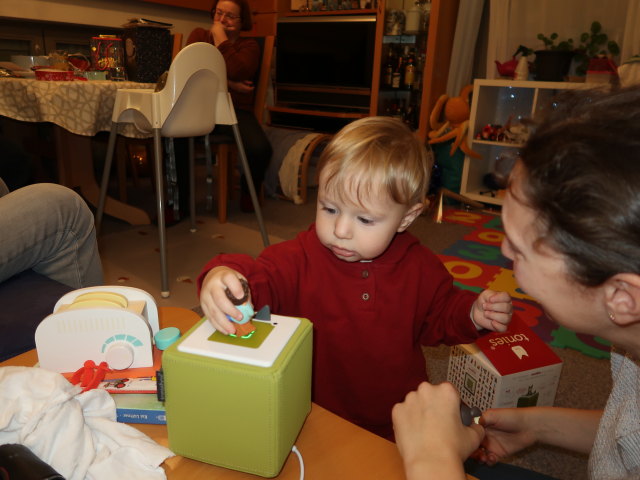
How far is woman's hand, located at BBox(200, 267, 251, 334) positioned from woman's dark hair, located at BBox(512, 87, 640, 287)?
34 cm

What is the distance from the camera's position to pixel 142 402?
2.02ft

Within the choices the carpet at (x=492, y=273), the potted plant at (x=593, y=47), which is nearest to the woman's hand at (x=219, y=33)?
the carpet at (x=492, y=273)

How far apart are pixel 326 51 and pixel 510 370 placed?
138 inches

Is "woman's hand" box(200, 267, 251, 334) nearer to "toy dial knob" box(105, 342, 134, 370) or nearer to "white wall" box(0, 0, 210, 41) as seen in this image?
"toy dial knob" box(105, 342, 134, 370)

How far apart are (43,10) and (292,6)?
2037 mm

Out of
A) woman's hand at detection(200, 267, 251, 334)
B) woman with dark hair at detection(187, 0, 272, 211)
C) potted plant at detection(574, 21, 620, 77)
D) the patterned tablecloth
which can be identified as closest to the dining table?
the patterned tablecloth

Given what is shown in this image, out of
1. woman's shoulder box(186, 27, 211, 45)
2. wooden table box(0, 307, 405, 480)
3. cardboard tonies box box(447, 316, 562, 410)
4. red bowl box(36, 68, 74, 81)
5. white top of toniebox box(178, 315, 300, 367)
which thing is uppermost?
woman's shoulder box(186, 27, 211, 45)

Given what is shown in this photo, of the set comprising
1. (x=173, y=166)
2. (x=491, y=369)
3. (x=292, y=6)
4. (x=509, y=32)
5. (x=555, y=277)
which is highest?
(x=292, y=6)

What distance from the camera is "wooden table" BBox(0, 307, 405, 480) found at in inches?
21.3

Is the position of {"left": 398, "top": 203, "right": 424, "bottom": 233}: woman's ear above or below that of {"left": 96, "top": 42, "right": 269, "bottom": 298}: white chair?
below

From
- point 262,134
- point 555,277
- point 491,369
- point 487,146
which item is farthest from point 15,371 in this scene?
point 487,146

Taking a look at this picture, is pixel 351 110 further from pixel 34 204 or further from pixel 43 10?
pixel 34 204

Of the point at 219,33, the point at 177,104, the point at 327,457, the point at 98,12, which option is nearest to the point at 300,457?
the point at 327,457

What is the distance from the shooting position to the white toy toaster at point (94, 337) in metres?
0.64
